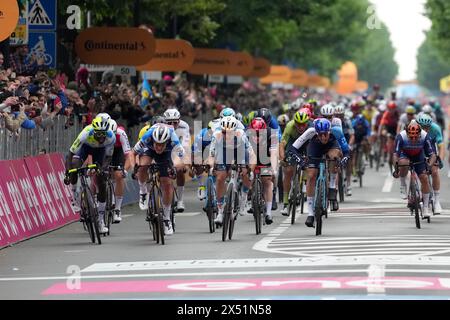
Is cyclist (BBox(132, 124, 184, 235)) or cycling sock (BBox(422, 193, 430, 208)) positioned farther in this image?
cycling sock (BBox(422, 193, 430, 208))

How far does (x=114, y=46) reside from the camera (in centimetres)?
2969

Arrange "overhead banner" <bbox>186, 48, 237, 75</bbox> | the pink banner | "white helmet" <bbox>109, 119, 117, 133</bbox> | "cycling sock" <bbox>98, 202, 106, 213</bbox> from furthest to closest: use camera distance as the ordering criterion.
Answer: "overhead banner" <bbox>186, 48, 237, 75</bbox> < "cycling sock" <bbox>98, 202, 106, 213</bbox> < "white helmet" <bbox>109, 119, 117, 133</bbox> < the pink banner

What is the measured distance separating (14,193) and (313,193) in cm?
425

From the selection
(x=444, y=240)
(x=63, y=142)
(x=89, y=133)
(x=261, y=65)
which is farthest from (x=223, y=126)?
(x=261, y=65)

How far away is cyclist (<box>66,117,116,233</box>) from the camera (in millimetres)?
20672

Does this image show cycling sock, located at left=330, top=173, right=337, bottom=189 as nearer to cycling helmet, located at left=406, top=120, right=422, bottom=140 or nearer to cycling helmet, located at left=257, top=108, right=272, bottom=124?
cycling helmet, located at left=257, top=108, right=272, bottom=124

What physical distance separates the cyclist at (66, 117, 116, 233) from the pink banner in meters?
0.69

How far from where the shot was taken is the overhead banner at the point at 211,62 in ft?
146

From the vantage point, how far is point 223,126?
69.3ft

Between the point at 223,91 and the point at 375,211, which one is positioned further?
the point at 223,91

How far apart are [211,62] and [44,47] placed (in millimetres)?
18441

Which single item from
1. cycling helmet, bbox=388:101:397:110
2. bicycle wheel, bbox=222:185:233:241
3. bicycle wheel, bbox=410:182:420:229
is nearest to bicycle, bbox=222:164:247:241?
bicycle wheel, bbox=222:185:233:241

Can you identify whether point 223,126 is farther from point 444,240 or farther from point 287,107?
point 287,107

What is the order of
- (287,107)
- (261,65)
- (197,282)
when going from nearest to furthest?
(197,282) < (287,107) < (261,65)
